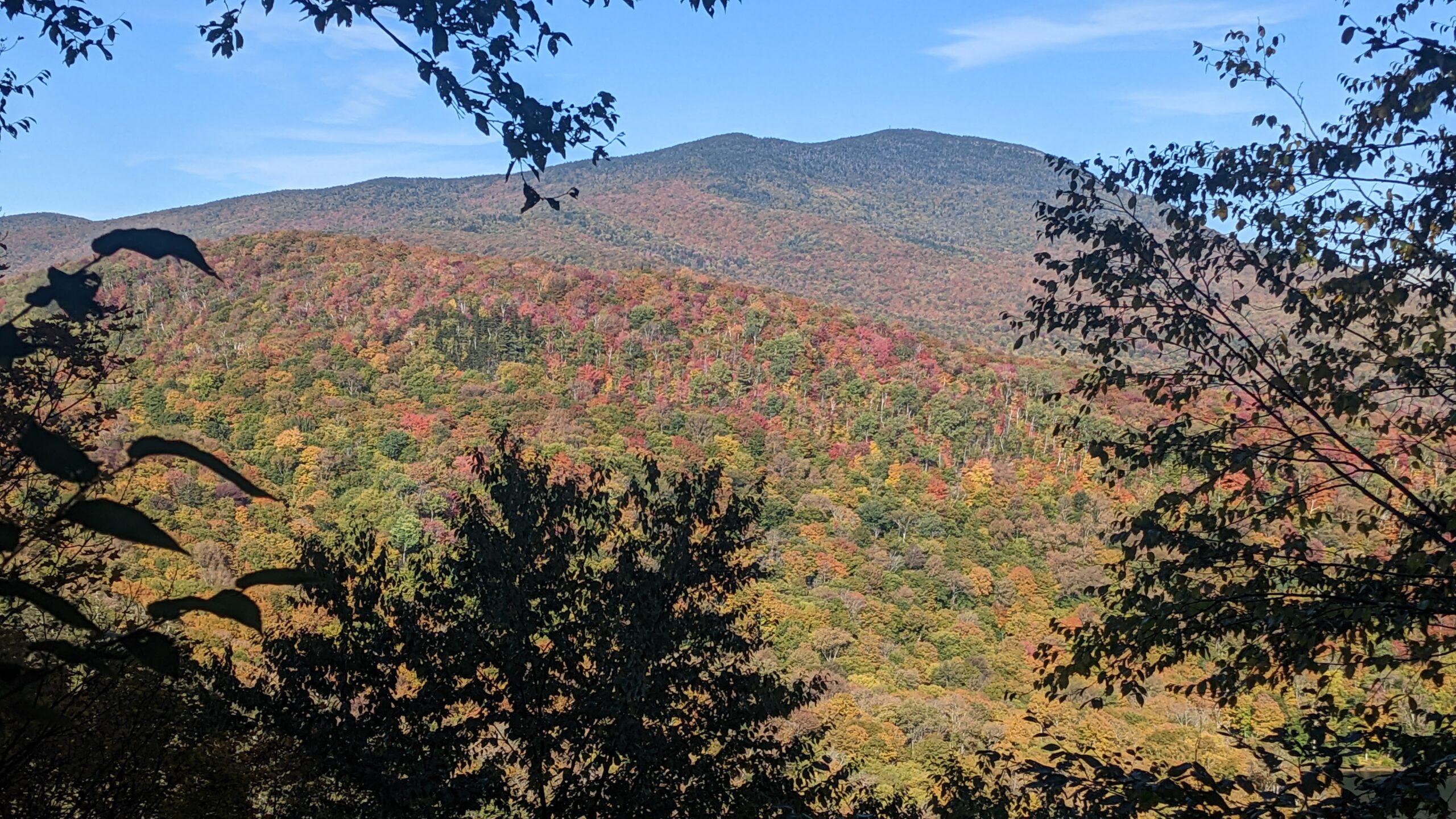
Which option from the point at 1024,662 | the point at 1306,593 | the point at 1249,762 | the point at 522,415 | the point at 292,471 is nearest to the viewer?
the point at 1306,593

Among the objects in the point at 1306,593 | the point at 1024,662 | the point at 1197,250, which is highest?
the point at 1197,250

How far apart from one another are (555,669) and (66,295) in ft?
26.3

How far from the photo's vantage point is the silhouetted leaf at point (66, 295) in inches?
37.8

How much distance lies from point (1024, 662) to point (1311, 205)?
5043 centimetres

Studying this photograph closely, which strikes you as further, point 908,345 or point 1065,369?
point 908,345

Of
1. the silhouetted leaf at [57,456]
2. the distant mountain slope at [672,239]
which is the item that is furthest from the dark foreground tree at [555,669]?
the distant mountain slope at [672,239]

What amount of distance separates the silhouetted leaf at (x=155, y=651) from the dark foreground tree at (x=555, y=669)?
716cm

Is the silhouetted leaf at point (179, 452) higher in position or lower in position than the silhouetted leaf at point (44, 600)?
higher

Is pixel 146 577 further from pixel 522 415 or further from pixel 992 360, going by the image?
pixel 992 360

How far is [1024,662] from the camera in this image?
172ft

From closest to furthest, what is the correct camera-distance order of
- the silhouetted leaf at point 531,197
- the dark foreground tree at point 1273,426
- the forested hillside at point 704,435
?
1. the silhouetted leaf at point 531,197
2. the dark foreground tree at point 1273,426
3. the forested hillside at point 704,435

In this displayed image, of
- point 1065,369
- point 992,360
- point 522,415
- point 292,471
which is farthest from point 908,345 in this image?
point 292,471

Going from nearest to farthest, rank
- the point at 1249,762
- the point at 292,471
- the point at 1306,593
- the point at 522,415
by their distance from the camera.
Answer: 1. the point at 1306,593
2. the point at 1249,762
3. the point at 292,471
4. the point at 522,415

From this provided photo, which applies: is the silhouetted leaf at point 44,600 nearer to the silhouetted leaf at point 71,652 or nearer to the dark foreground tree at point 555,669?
the silhouetted leaf at point 71,652
